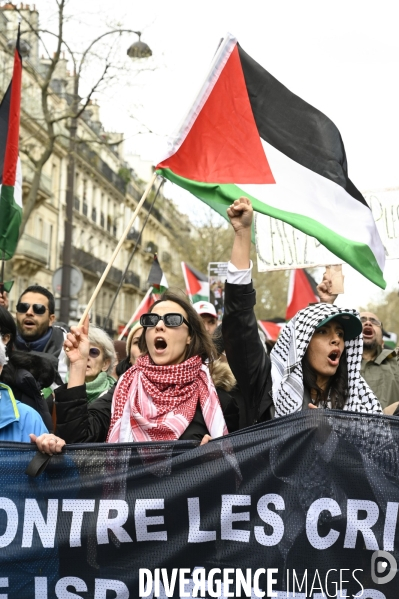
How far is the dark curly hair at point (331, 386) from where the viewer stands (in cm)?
402

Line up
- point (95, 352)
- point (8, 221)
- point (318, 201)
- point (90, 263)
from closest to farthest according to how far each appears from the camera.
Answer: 1. point (318, 201)
2. point (95, 352)
3. point (8, 221)
4. point (90, 263)

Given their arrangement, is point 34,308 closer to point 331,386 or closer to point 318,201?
point 318,201

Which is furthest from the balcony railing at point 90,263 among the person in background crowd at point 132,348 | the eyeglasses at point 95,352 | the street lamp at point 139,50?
the person in background crowd at point 132,348

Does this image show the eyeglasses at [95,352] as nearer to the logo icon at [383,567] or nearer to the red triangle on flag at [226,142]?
the red triangle on flag at [226,142]

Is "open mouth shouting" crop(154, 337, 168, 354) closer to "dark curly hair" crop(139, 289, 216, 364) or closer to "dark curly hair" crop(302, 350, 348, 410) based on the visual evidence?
"dark curly hair" crop(139, 289, 216, 364)

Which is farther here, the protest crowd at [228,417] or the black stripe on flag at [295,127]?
the black stripe on flag at [295,127]

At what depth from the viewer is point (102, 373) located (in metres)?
5.95

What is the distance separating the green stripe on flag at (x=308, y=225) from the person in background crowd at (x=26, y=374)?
3.57ft

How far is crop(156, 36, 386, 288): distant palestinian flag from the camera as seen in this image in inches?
181

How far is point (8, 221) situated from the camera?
6.38 m

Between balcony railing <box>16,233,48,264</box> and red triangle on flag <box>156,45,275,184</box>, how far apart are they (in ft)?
121

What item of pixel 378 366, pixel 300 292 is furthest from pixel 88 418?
pixel 300 292

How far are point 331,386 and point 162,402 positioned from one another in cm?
76

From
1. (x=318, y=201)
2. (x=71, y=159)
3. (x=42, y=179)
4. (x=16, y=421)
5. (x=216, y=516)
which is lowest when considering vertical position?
(x=216, y=516)
